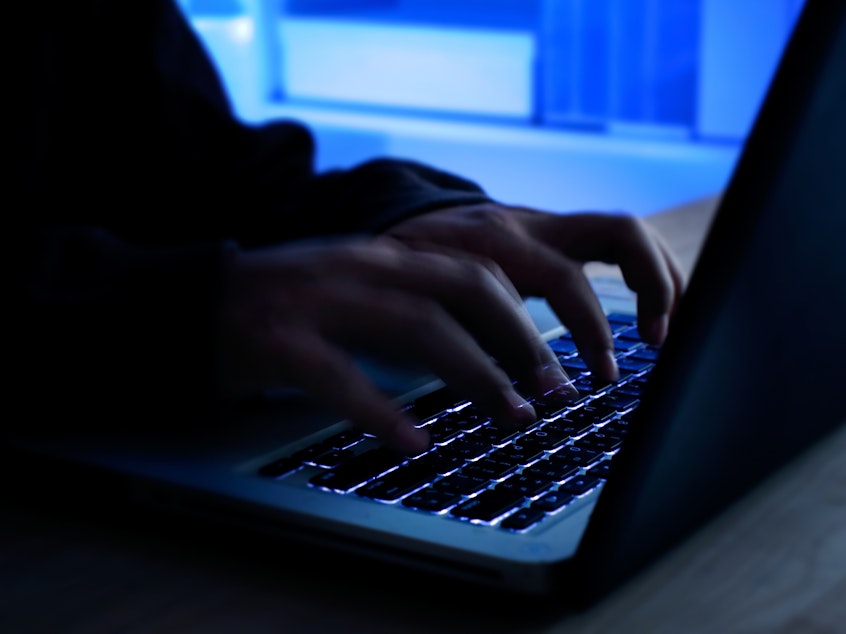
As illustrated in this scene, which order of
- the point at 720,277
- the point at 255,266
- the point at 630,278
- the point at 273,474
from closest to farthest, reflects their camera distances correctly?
1. the point at 720,277
2. the point at 273,474
3. the point at 255,266
4. the point at 630,278

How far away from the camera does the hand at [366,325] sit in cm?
56

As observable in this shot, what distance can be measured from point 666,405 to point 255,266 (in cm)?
28

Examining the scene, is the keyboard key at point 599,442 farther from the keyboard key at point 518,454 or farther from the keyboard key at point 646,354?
the keyboard key at point 646,354

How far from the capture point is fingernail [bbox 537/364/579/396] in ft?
1.98

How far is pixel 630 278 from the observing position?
0.76 meters

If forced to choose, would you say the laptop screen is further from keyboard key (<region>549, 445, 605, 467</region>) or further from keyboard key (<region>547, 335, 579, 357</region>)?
keyboard key (<region>547, 335, 579, 357</region>)

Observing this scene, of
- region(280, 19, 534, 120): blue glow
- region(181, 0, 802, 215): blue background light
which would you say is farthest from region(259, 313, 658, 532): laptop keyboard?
region(280, 19, 534, 120): blue glow

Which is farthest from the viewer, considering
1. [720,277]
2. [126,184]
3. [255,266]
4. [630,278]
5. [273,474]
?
[126,184]

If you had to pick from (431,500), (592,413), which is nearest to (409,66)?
(592,413)

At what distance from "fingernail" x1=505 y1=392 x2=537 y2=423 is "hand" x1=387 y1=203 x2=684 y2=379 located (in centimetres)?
9

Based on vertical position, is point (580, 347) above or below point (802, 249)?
below

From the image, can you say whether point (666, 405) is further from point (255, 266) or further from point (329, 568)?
point (255, 266)

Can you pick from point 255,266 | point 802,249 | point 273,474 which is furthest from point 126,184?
point 802,249

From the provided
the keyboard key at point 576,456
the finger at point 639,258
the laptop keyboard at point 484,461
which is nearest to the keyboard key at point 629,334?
the finger at point 639,258
